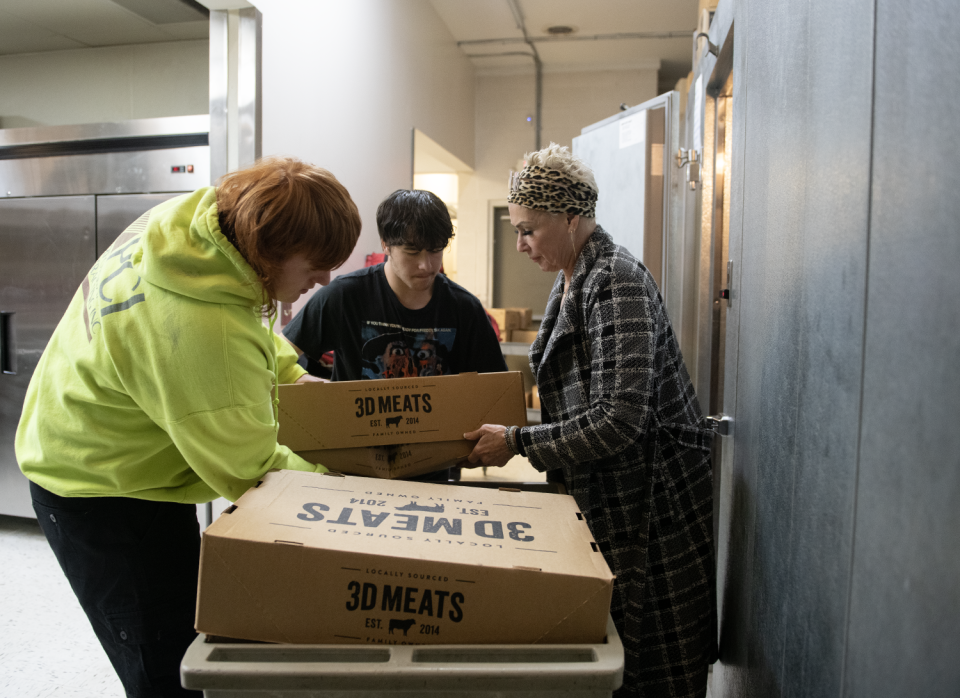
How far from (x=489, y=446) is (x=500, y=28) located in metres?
5.49

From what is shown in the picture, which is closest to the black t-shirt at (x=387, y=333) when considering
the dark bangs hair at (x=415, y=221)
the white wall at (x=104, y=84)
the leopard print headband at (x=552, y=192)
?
the dark bangs hair at (x=415, y=221)

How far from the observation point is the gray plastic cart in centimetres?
77

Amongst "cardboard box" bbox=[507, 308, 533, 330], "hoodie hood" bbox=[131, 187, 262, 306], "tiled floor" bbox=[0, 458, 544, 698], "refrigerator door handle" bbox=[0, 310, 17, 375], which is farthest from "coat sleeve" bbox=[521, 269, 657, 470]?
"cardboard box" bbox=[507, 308, 533, 330]

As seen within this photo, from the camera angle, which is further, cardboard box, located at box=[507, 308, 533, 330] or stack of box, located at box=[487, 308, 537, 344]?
cardboard box, located at box=[507, 308, 533, 330]

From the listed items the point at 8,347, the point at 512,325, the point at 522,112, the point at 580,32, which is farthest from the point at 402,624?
the point at 522,112

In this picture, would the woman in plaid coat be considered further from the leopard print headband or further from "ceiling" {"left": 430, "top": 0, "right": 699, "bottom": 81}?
"ceiling" {"left": 430, "top": 0, "right": 699, "bottom": 81}

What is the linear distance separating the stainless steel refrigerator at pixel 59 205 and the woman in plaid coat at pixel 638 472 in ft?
7.25

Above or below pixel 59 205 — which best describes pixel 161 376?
below

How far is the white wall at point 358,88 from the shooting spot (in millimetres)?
3109

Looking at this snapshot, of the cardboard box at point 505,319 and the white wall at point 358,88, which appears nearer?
the white wall at point 358,88

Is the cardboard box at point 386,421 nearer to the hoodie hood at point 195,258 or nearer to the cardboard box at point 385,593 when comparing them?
the hoodie hood at point 195,258

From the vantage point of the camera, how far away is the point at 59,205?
10.7 feet

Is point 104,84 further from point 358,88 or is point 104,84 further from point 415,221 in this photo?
point 415,221

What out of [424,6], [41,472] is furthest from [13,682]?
[424,6]
